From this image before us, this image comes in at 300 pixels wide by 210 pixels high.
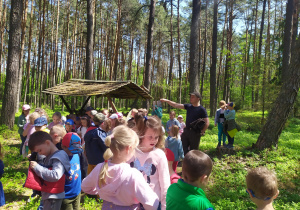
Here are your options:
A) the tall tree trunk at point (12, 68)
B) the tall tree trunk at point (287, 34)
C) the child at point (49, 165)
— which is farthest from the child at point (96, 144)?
the tall tree trunk at point (287, 34)

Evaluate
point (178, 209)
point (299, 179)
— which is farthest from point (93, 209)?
point (299, 179)

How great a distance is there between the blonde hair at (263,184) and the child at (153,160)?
86cm

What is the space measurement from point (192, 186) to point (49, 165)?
1.76 metres

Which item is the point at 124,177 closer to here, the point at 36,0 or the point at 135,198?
the point at 135,198

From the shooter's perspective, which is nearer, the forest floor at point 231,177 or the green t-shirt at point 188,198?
the green t-shirt at point 188,198

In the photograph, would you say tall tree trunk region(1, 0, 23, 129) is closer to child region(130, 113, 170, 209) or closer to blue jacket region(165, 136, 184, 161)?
blue jacket region(165, 136, 184, 161)

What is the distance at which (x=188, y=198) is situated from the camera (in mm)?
1716

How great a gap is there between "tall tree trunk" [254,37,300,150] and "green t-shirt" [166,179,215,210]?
20.9 feet

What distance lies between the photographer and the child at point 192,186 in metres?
1.70

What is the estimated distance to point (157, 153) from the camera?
2402 millimetres

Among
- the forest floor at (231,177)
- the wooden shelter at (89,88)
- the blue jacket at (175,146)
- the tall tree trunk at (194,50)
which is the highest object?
the tall tree trunk at (194,50)

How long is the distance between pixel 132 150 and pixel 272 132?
260 inches

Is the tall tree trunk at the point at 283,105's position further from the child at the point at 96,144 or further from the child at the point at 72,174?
the child at the point at 72,174

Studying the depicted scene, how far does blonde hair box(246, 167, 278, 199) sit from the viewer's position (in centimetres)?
183
